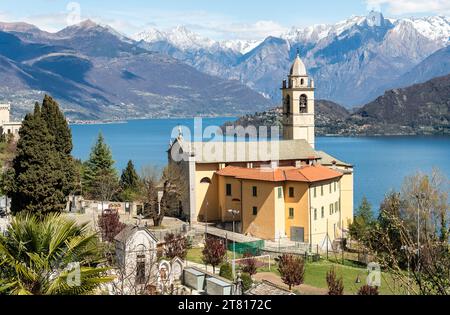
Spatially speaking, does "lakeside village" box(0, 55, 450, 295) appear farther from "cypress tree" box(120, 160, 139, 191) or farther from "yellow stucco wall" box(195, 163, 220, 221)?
"cypress tree" box(120, 160, 139, 191)

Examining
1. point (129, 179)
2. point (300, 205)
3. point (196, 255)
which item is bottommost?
point (196, 255)

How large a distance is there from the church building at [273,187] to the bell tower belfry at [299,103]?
0.07 metres

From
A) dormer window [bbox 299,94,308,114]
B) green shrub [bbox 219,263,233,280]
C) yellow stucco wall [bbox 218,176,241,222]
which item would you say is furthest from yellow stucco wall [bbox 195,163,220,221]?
green shrub [bbox 219,263,233,280]

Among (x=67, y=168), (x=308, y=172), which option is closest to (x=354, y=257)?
(x=308, y=172)

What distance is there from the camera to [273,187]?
34.3 m

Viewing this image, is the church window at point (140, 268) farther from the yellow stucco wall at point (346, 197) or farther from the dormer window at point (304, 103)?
the dormer window at point (304, 103)

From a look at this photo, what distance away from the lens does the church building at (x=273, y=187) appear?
114ft

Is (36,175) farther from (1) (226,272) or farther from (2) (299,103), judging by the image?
(2) (299,103)

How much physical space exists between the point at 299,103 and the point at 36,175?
20.3 metres

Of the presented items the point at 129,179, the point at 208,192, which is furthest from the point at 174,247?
the point at 129,179

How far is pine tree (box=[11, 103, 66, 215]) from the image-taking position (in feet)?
97.5

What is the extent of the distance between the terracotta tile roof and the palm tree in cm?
2635

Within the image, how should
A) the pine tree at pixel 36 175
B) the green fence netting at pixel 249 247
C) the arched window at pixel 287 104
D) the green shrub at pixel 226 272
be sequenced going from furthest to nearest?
the arched window at pixel 287 104, the green fence netting at pixel 249 247, the pine tree at pixel 36 175, the green shrub at pixel 226 272

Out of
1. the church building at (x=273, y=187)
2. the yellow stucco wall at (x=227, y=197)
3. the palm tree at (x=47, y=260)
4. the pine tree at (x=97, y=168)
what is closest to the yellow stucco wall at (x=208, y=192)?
the church building at (x=273, y=187)
